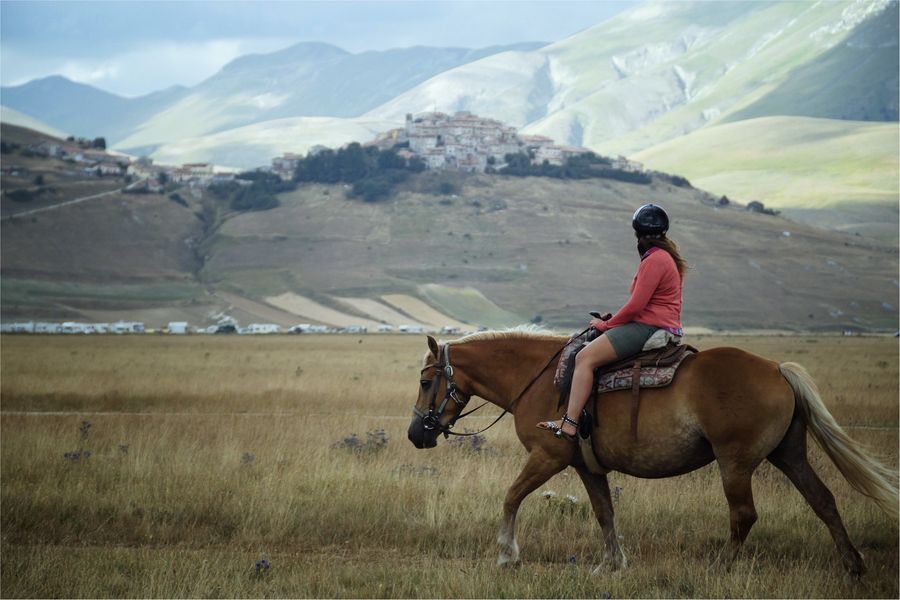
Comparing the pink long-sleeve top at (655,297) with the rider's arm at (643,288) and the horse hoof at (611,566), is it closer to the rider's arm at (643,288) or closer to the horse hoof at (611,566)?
the rider's arm at (643,288)

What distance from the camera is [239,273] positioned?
153375mm

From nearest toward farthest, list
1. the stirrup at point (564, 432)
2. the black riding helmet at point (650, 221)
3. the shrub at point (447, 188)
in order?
the stirrup at point (564, 432) → the black riding helmet at point (650, 221) → the shrub at point (447, 188)

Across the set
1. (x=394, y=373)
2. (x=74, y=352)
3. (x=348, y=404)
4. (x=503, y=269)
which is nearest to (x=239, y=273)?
(x=503, y=269)

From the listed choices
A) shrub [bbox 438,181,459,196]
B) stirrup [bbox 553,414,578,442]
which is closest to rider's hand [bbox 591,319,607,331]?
stirrup [bbox 553,414,578,442]

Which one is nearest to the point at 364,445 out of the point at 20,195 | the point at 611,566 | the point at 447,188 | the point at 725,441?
the point at 611,566

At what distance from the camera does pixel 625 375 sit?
9.59m

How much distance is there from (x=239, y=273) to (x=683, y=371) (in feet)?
485

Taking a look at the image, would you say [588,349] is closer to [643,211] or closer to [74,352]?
[643,211]

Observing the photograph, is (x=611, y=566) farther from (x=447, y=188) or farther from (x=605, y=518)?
(x=447, y=188)

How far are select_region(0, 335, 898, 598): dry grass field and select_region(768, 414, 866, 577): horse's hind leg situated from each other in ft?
0.82

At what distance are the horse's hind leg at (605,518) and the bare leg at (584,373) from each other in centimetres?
77

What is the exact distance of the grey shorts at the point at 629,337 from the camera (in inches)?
378

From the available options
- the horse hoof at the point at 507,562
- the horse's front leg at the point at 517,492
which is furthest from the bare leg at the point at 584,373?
the horse hoof at the point at 507,562

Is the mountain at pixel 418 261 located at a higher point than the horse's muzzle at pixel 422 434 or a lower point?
lower
